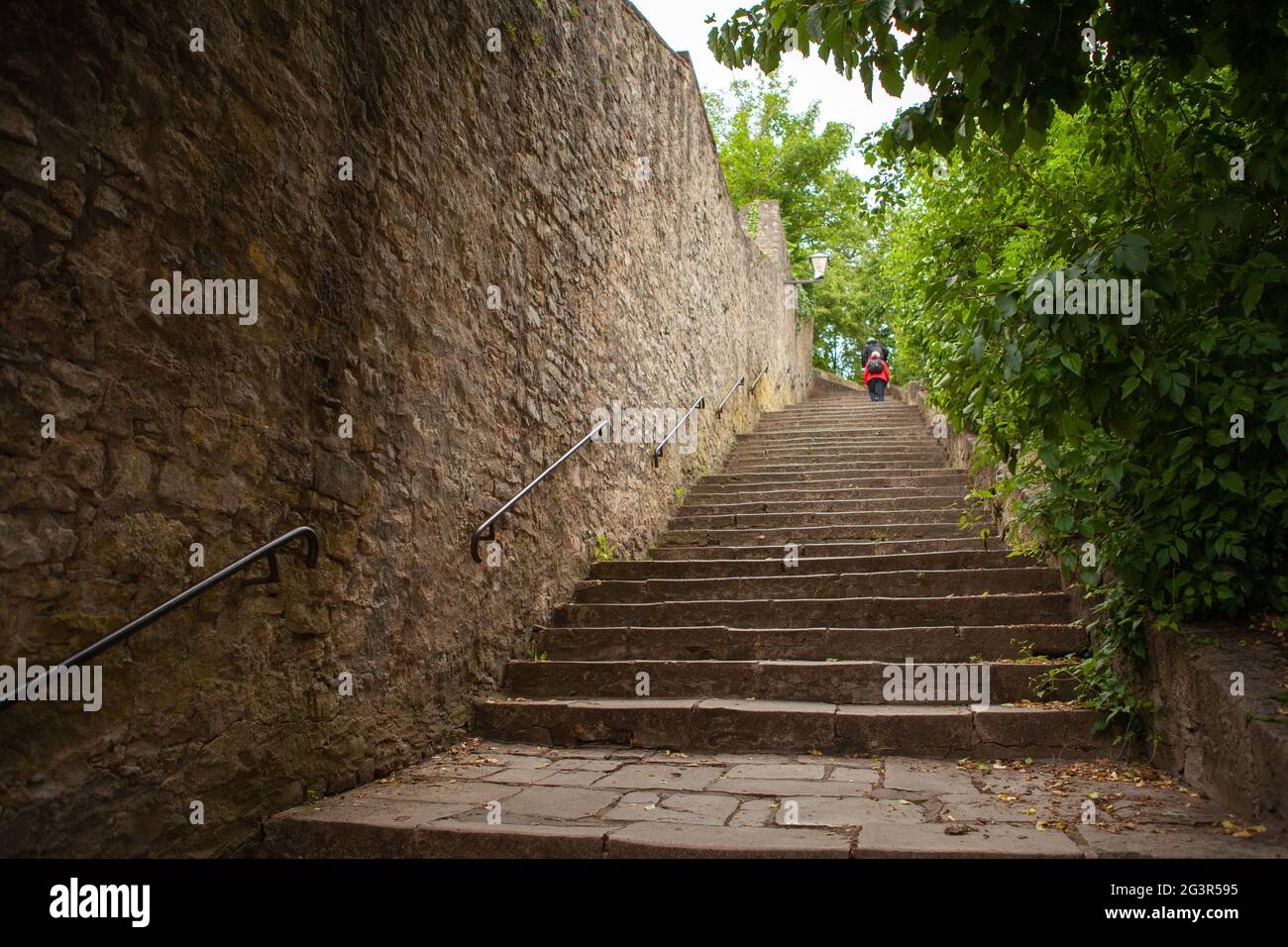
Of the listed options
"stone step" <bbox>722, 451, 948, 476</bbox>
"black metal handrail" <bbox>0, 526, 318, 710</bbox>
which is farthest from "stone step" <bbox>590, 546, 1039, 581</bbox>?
"black metal handrail" <bbox>0, 526, 318, 710</bbox>

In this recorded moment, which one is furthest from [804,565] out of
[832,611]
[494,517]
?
[494,517]

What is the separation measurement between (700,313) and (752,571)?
445 cm

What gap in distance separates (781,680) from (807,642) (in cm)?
40

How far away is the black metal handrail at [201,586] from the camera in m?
2.18

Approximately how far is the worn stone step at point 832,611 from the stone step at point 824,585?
16 cm

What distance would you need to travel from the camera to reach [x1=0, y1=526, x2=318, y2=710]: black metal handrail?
218 cm

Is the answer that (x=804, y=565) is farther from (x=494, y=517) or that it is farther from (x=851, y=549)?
(x=494, y=517)

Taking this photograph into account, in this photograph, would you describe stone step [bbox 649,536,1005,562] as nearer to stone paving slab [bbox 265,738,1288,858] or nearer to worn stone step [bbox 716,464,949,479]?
worn stone step [bbox 716,464,949,479]

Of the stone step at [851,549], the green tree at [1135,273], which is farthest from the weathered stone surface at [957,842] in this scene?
the stone step at [851,549]

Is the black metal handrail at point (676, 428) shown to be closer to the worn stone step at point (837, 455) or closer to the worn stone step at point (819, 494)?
the worn stone step at point (819, 494)

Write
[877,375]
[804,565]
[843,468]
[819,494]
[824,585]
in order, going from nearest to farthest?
1. [824,585]
2. [804,565]
3. [819,494]
4. [843,468]
5. [877,375]

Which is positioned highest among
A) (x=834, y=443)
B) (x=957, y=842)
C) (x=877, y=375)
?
(x=877, y=375)

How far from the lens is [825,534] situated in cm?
661

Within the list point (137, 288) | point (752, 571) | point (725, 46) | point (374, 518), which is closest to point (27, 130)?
point (137, 288)
